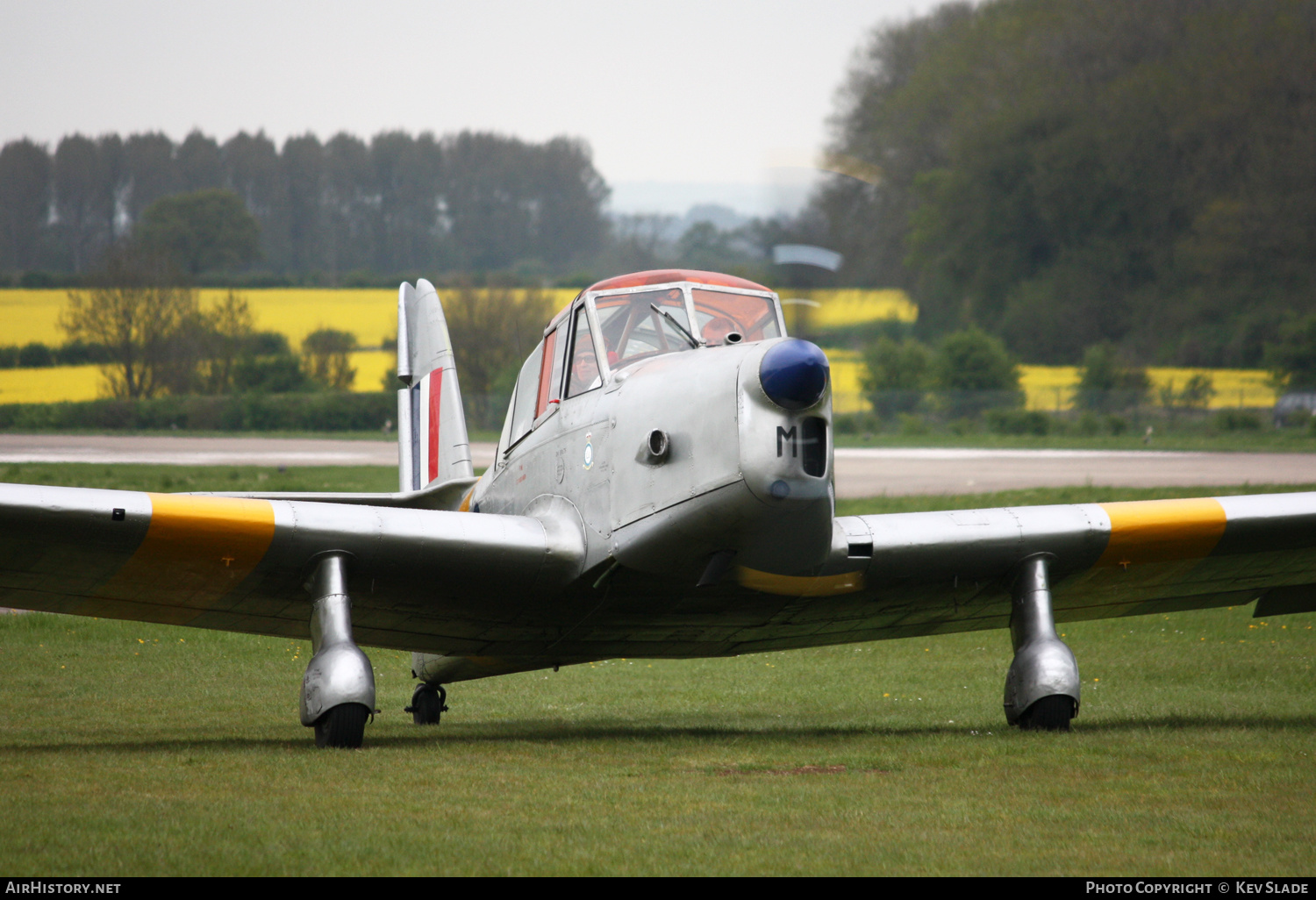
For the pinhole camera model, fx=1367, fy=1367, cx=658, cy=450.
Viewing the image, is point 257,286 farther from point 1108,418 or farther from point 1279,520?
point 1279,520

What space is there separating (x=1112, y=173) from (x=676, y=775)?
232 feet

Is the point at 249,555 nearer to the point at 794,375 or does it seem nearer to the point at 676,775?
the point at 676,775

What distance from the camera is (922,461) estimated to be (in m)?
48.2

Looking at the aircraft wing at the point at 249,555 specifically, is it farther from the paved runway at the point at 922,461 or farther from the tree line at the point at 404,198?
the tree line at the point at 404,198

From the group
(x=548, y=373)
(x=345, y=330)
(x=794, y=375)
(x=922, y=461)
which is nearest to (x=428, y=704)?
(x=548, y=373)

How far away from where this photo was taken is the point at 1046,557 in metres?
10.3

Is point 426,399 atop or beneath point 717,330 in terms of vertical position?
beneath

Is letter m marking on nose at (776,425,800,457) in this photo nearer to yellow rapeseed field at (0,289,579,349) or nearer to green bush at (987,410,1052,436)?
green bush at (987,410,1052,436)

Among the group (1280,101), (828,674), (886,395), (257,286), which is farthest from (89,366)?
(1280,101)

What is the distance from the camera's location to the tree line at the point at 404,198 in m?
91.4

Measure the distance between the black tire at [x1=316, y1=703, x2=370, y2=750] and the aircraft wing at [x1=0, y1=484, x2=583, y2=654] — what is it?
Answer: 999 millimetres

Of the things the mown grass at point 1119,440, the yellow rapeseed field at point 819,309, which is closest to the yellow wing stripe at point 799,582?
the yellow rapeseed field at point 819,309

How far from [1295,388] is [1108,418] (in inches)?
372

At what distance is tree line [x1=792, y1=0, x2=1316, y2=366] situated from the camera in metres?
68.1
